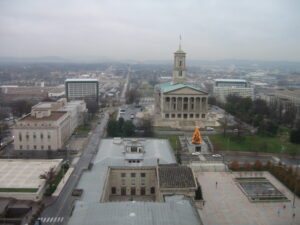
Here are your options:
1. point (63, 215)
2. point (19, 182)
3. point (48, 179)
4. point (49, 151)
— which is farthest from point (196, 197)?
point (49, 151)

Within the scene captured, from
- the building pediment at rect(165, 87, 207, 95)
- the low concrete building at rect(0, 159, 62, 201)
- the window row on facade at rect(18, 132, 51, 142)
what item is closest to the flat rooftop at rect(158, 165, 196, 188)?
the low concrete building at rect(0, 159, 62, 201)

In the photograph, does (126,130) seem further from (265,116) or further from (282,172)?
(265,116)

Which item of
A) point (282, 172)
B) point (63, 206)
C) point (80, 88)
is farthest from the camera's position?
point (80, 88)

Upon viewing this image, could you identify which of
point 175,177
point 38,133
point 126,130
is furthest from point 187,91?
point 175,177

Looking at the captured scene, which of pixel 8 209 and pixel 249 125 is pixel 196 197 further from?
pixel 249 125

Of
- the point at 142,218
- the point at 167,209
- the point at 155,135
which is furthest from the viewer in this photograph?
the point at 155,135

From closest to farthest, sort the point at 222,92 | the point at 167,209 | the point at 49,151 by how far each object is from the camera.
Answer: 1. the point at 167,209
2. the point at 49,151
3. the point at 222,92
